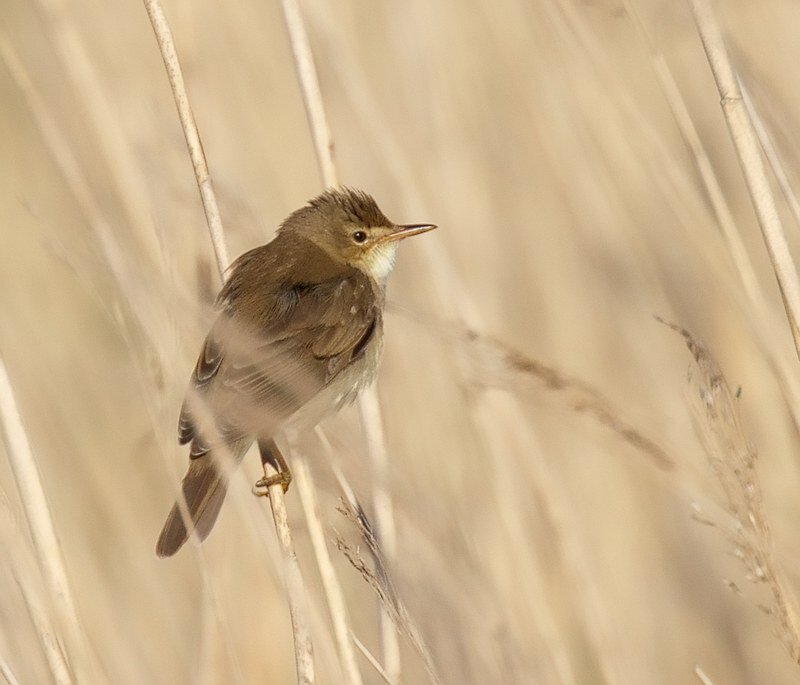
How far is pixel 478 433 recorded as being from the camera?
3.22 m

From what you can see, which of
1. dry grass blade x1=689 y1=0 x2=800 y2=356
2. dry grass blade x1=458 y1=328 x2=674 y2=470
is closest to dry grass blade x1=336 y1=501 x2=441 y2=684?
dry grass blade x1=458 y1=328 x2=674 y2=470

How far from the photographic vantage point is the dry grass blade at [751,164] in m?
2.28

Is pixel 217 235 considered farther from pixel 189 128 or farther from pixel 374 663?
pixel 374 663

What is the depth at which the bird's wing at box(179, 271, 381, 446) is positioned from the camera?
9.50 ft

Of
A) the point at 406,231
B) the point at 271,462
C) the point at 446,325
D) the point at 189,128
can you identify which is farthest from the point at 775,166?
the point at 271,462

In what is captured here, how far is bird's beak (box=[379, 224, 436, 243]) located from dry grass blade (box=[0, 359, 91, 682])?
4.33ft

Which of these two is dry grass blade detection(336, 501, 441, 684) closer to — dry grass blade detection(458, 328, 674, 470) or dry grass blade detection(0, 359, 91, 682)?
dry grass blade detection(458, 328, 674, 470)

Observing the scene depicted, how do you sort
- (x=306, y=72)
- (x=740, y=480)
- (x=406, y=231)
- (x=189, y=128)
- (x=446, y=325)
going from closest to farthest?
(x=740, y=480) < (x=446, y=325) < (x=189, y=128) < (x=306, y=72) < (x=406, y=231)

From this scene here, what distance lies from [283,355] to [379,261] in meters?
0.65

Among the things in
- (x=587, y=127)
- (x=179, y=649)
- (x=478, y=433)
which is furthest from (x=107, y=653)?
(x=587, y=127)

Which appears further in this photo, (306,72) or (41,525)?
(306,72)

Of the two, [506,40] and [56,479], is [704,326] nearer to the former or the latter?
[506,40]

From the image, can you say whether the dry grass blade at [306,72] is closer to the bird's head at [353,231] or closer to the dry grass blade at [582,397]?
the bird's head at [353,231]

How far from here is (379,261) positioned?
3.70 meters
